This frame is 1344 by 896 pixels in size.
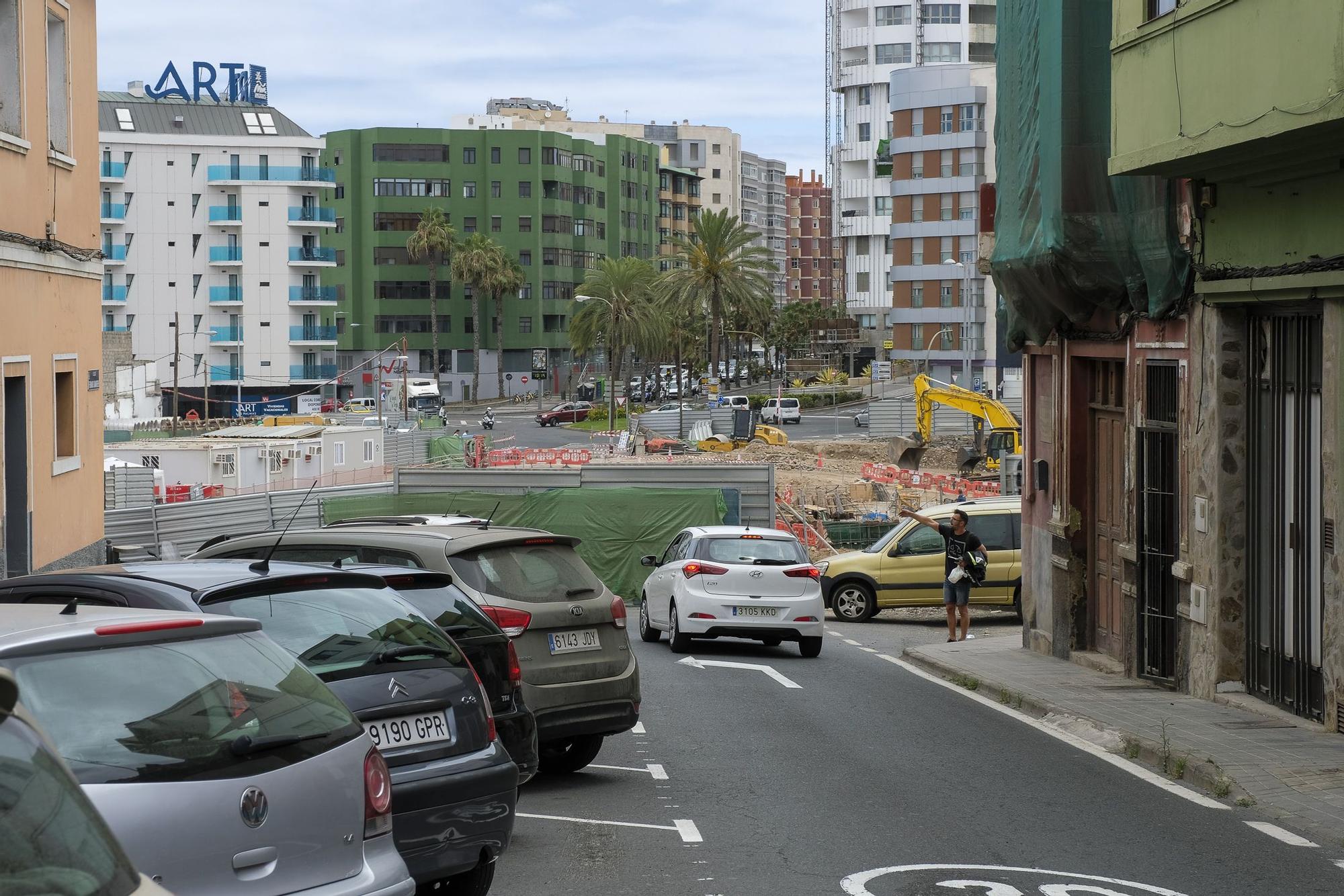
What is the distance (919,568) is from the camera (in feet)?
82.6

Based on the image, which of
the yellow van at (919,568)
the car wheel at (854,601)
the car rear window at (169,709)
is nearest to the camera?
the car rear window at (169,709)

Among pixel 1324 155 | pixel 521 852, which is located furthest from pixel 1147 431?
pixel 521 852

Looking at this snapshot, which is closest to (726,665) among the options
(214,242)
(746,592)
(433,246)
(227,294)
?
(746,592)

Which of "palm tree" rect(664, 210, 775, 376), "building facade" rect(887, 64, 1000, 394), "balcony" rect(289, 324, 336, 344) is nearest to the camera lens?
"palm tree" rect(664, 210, 775, 376)

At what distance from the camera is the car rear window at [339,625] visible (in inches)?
255

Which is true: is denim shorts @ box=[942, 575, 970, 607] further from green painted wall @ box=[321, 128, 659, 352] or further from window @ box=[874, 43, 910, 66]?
window @ box=[874, 43, 910, 66]

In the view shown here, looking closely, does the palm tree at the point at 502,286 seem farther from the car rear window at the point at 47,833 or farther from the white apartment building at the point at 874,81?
the car rear window at the point at 47,833

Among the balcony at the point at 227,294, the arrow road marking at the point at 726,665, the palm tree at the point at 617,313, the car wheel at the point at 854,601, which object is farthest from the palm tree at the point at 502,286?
the arrow road marking at the point at 726,665

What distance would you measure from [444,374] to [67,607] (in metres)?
115

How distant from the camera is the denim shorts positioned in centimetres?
2023

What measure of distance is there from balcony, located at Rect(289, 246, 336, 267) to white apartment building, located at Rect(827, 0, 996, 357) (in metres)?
46.5

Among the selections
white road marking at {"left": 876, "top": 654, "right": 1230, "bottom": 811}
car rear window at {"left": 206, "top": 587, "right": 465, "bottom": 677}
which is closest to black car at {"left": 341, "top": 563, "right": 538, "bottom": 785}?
car rear window at {"left": 206, "top": 587, "right": 465, "bottom": 677}

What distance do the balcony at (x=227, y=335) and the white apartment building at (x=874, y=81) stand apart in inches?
2087

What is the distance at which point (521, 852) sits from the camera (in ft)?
26.5
